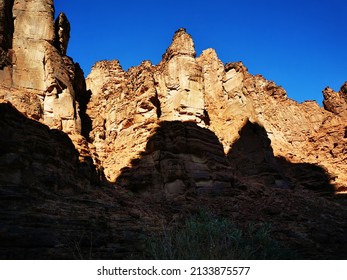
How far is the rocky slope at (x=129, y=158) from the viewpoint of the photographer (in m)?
13.5

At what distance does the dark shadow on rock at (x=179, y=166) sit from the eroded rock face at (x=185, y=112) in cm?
19

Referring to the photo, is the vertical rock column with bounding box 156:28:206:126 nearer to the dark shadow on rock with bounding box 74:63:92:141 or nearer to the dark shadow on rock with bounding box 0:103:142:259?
the dark shadow on rock with bounding box 74:63:92:141

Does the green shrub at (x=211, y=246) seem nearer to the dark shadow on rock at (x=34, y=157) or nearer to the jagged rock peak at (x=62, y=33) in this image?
the dark shadow on rock at (x=34, y=157)

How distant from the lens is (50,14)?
25.9m

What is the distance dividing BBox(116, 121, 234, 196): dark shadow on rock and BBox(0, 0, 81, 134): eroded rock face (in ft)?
17.2

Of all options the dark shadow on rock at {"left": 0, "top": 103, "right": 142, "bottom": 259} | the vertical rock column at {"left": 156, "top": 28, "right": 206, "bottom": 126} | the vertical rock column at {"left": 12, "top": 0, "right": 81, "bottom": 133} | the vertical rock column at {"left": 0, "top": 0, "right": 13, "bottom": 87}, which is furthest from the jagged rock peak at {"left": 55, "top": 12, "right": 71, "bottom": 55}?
the dark shadow on rock at {"left": 0, "top": 103, "right": 142, "bottom": 259}

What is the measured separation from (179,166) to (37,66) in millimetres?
11489

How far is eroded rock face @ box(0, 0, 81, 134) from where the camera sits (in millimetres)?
21797

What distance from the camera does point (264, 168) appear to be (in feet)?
99.8

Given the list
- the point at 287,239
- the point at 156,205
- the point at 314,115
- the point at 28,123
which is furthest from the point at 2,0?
the point at 314,115

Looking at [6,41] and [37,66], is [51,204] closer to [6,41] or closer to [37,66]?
[37,66]

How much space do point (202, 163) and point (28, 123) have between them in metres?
11.3

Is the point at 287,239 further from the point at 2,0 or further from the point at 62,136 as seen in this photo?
the point at 2,0
